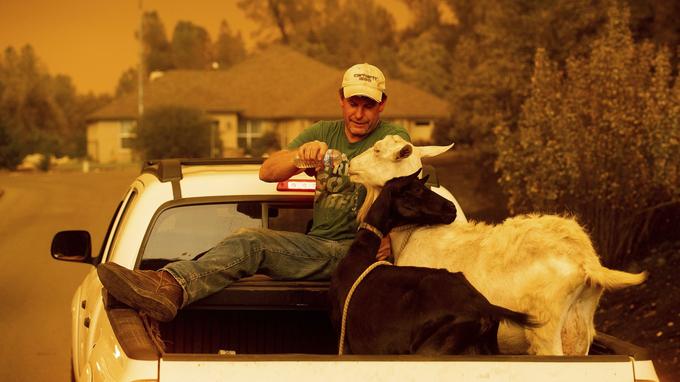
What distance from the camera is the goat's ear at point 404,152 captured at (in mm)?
5428

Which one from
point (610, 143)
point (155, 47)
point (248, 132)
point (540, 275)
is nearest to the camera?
point (540, 275)

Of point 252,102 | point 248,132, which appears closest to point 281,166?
point 248,132

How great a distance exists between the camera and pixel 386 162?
18.1ft

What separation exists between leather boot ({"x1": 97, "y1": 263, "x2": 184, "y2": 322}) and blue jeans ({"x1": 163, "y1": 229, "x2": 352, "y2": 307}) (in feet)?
0.47

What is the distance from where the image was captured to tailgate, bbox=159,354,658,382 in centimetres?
387

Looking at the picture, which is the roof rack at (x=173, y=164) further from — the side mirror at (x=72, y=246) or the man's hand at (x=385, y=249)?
the man's hand at (x=385, y=249)

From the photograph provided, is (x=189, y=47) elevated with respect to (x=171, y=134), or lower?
elevated

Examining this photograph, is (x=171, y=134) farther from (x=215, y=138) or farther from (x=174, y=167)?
(x=174, y=167)

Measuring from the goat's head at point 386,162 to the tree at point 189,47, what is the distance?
118309 millimetres

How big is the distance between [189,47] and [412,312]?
401 feet

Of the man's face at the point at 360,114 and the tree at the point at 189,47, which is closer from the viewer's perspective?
the man's face at the point at 360,114

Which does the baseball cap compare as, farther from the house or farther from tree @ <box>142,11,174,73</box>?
tree @ <box>142,11,174,73</box>

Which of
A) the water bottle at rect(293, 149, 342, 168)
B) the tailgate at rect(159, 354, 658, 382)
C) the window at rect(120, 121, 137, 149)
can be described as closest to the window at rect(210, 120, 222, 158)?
the window at rect(120, 121, 137, 149)

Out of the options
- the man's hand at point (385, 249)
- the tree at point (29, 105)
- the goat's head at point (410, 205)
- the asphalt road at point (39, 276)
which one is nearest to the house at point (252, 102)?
the tree at point (29, 105)
